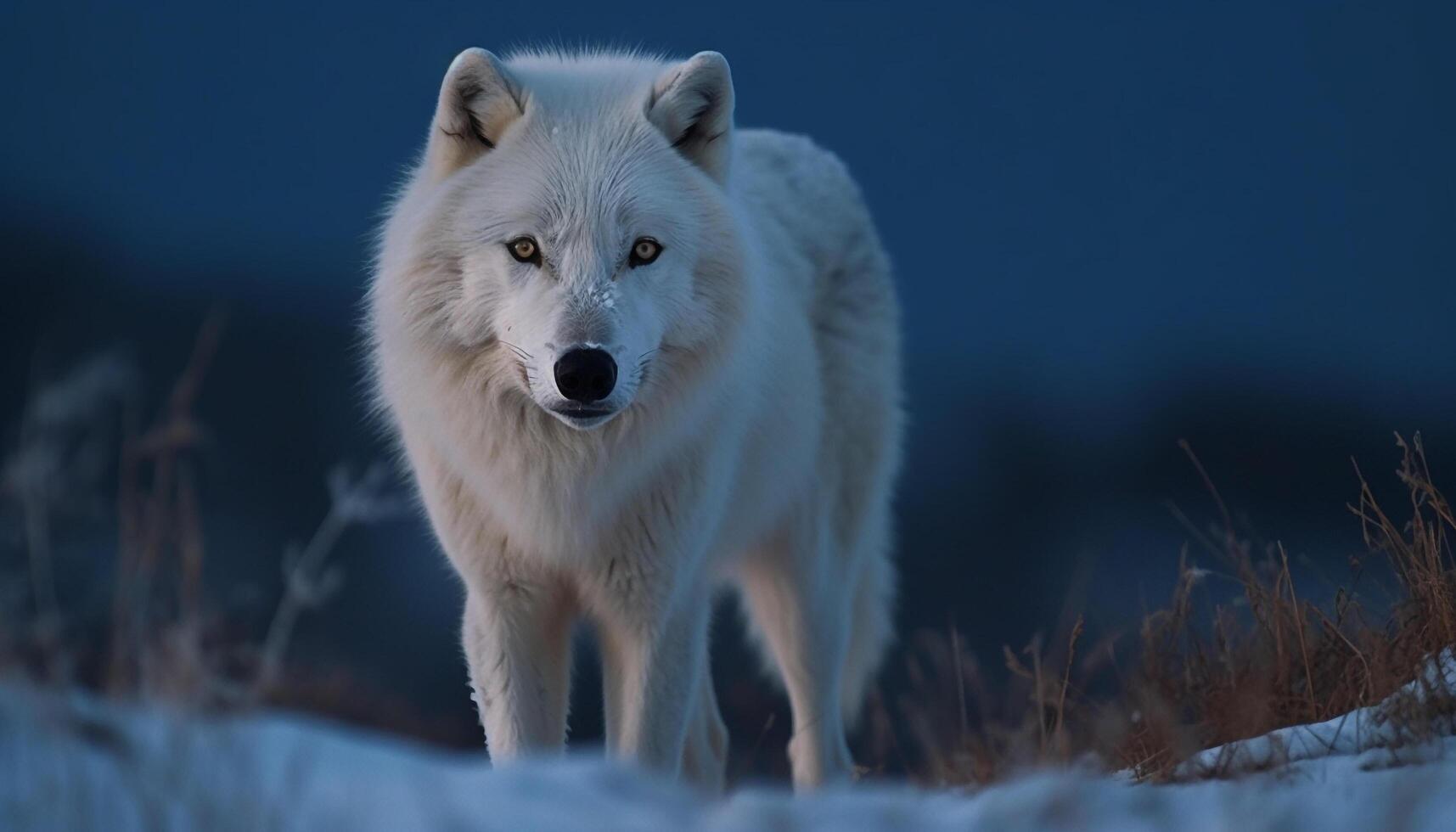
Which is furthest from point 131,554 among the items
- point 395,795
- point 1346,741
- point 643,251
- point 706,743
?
point 706,743

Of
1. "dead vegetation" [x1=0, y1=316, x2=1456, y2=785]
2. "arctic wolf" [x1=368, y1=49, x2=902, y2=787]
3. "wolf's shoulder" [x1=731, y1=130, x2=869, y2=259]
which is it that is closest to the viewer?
"dead vegetation" [x1=0, y1=316, x2=1456, y2=785]

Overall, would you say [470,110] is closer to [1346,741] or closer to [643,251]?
[643,251]

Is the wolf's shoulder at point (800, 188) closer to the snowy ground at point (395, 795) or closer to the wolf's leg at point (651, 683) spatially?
the wolf's leg at point (651, 683)

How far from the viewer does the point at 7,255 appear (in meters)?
25.1

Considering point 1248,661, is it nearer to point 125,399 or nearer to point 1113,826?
point 1113,826

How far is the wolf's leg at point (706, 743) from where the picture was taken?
504 cm

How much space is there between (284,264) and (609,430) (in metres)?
22.5

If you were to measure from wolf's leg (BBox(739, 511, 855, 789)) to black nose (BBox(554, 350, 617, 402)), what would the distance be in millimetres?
2124

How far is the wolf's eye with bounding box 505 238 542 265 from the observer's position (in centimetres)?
345

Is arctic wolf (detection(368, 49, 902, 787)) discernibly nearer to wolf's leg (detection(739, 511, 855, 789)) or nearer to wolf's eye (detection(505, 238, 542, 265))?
wolf's eye (detection(505, 238, 542, 265))

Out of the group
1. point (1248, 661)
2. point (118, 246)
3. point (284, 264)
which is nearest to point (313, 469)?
point (284, 264)

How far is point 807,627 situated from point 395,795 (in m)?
3.54

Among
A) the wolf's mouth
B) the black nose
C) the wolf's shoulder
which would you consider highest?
the wolf's shoulder

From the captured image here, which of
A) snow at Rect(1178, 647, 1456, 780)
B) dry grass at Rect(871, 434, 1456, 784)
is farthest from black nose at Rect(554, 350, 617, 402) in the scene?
snow at Rect(1178, 647, 1456, 780)
